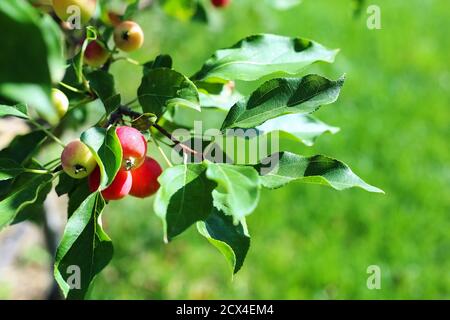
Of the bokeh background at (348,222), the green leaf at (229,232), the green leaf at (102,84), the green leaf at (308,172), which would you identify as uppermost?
the green leaf at (102,84)

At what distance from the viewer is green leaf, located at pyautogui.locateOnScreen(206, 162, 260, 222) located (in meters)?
0.67

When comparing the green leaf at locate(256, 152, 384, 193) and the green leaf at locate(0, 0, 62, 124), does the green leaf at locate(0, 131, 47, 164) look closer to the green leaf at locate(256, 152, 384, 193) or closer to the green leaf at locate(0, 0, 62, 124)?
the green leaf at locate(256, 152, 384, 193)

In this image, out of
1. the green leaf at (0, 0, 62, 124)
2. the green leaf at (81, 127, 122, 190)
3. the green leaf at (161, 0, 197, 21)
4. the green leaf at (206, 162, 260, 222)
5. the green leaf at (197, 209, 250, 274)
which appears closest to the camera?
the green leaf at (0, 0, 62, 124)

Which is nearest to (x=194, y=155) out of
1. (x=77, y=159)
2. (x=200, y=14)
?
(x=77, y=159)

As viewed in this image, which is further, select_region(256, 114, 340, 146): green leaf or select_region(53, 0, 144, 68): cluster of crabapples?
select_region(256, 114, 340, 146): green leaf

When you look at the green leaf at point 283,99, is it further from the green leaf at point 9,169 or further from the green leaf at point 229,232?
the green leaf at point 9,169

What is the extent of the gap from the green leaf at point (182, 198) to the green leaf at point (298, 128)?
29cm

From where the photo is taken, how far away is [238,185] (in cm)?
71

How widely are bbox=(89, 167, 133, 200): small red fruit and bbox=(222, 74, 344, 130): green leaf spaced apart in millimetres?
163

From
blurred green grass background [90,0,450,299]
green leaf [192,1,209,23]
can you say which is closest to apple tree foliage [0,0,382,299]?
green leaf [192,1,209,23]

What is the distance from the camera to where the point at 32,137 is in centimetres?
115

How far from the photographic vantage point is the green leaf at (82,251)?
86 centimetres

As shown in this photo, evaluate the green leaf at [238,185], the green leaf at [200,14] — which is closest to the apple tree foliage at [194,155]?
the green leaf at [238,185]
